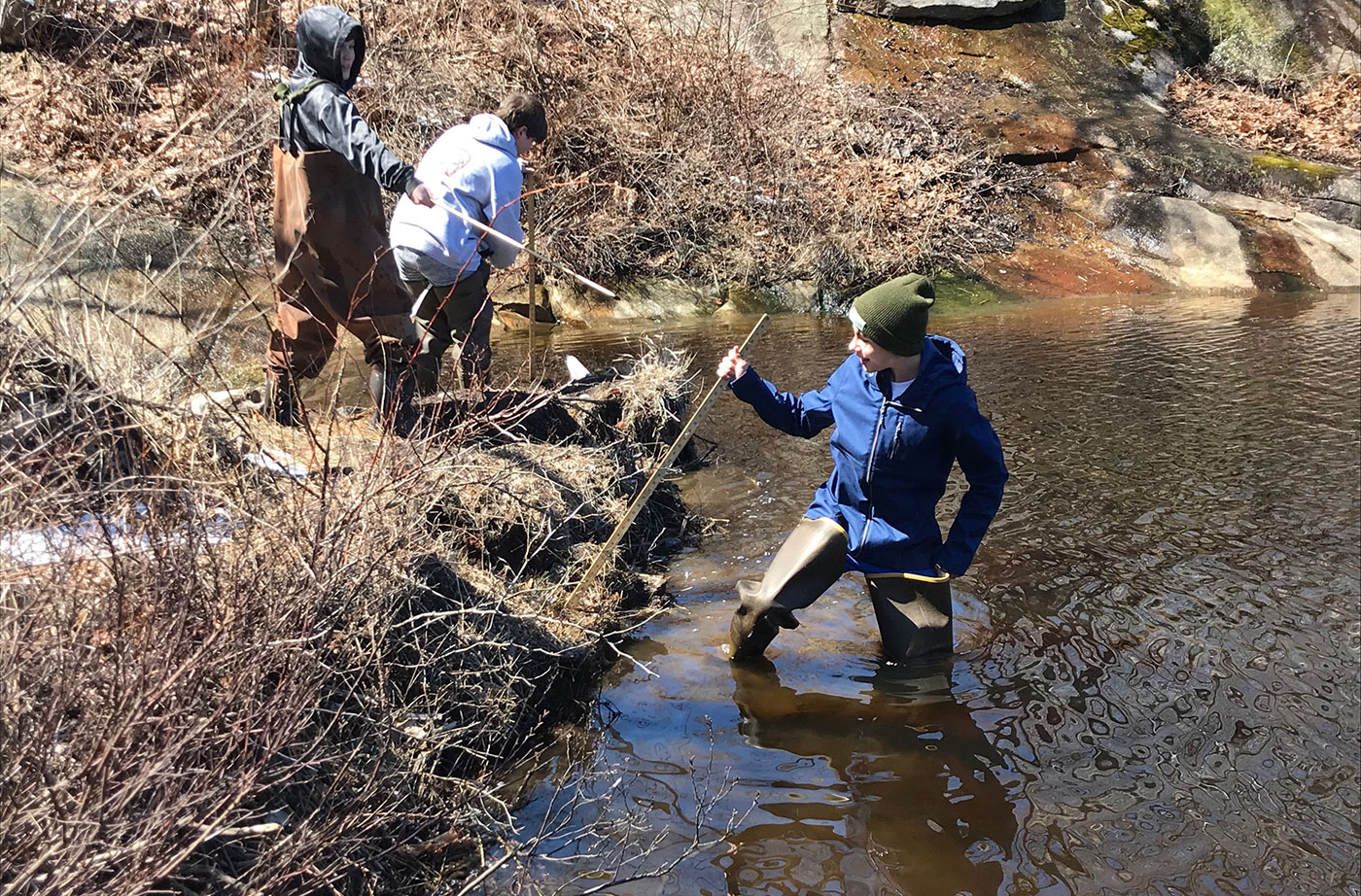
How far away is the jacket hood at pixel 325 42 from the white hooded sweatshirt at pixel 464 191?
569 mm

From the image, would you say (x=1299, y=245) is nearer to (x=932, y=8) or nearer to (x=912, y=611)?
(x=932, y=8)

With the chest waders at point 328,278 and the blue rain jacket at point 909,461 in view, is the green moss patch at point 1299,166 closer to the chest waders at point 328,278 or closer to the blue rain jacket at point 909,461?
the blue rain jacket at point 909,461

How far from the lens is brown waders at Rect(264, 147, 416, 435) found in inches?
197

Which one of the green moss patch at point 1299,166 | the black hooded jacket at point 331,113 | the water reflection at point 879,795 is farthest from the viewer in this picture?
the green moss patch at point 1299,166

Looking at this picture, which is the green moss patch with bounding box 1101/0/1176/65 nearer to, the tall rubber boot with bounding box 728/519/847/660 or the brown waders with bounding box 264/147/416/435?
the brown waders with bounding box 264/147/416/435

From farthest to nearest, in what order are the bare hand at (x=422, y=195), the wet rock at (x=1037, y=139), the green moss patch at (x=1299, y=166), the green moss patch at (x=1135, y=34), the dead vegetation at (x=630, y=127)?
1. the green moss patch at (x=1135, y=34)
2. the wet rock at (x=1037, y=139)
3. the green moss patch at (x=1299, y=166)
4. the dead vegetation at (x=630, y=127)
5. the bare hand at (x=422, y=195)

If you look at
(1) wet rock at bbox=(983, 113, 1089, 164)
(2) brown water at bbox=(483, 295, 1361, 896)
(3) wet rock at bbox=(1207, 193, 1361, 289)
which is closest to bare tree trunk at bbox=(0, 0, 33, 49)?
(2) brown water at bbox=(483, 295, 1361, 896)

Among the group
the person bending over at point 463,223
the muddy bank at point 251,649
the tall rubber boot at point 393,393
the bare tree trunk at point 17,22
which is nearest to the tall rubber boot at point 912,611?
the muddy bank at point 251,649

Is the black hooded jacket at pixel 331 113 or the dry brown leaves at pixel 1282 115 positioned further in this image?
the dry brown leaves at pixel 1282 115

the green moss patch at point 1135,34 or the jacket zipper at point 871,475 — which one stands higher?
the green moss patch at point 1135,34

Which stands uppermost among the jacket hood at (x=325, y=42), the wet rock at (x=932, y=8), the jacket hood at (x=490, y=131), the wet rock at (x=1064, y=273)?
the wet rock at (x=932, y=8)

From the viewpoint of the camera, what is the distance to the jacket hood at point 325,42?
479 cm

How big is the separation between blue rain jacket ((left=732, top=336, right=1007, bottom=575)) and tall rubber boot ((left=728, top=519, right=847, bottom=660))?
6 centimetres

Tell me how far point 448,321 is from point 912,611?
294 centimetres
